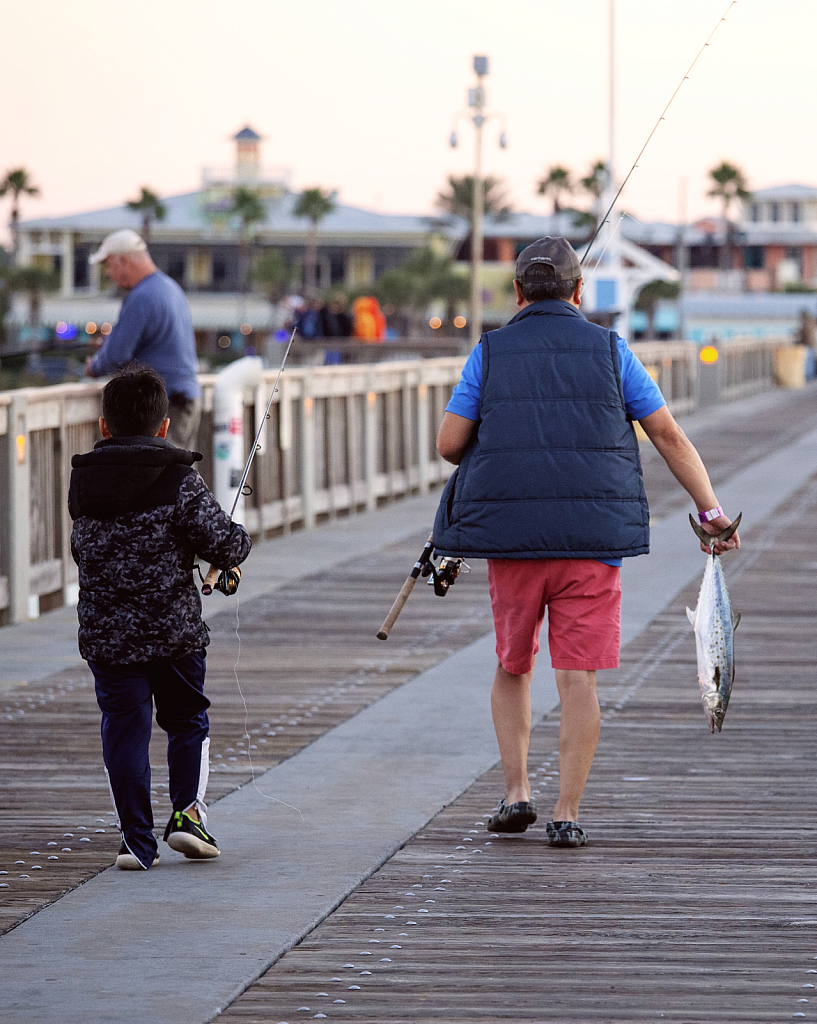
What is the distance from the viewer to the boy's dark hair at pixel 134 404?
5.25 metres

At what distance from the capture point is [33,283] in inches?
3570

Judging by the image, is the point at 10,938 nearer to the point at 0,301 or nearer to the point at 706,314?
the point at 0,301

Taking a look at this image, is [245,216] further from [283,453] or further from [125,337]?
[125,337]

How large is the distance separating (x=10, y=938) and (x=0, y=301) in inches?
3716

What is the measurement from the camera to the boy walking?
521 centimetres

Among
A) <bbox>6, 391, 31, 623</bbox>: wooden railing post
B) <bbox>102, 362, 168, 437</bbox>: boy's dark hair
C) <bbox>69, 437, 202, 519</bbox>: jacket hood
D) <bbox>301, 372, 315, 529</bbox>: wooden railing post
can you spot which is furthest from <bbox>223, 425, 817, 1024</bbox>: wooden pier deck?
<bbox>301, 372, 315, 529</bbox>: wooden railing post

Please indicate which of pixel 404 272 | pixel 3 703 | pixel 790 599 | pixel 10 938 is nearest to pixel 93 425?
pixel 3 703

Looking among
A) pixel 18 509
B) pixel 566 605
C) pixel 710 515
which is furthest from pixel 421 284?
pixel 566 605

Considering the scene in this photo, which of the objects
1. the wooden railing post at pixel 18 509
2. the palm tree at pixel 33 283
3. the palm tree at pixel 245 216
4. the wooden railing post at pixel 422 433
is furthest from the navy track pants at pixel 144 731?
the palm tree at pixel 33 283

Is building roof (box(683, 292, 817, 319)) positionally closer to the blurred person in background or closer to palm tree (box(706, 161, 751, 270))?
palm tree (box(706, 161, 751, 270))

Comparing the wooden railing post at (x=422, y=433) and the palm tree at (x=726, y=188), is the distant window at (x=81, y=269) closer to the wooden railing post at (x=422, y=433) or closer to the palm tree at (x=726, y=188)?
the palm tree at (x=726, y=188)

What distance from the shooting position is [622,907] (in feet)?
15.9

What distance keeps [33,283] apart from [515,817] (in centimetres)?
8781

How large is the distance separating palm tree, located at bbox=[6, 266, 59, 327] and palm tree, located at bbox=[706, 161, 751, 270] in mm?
44525
